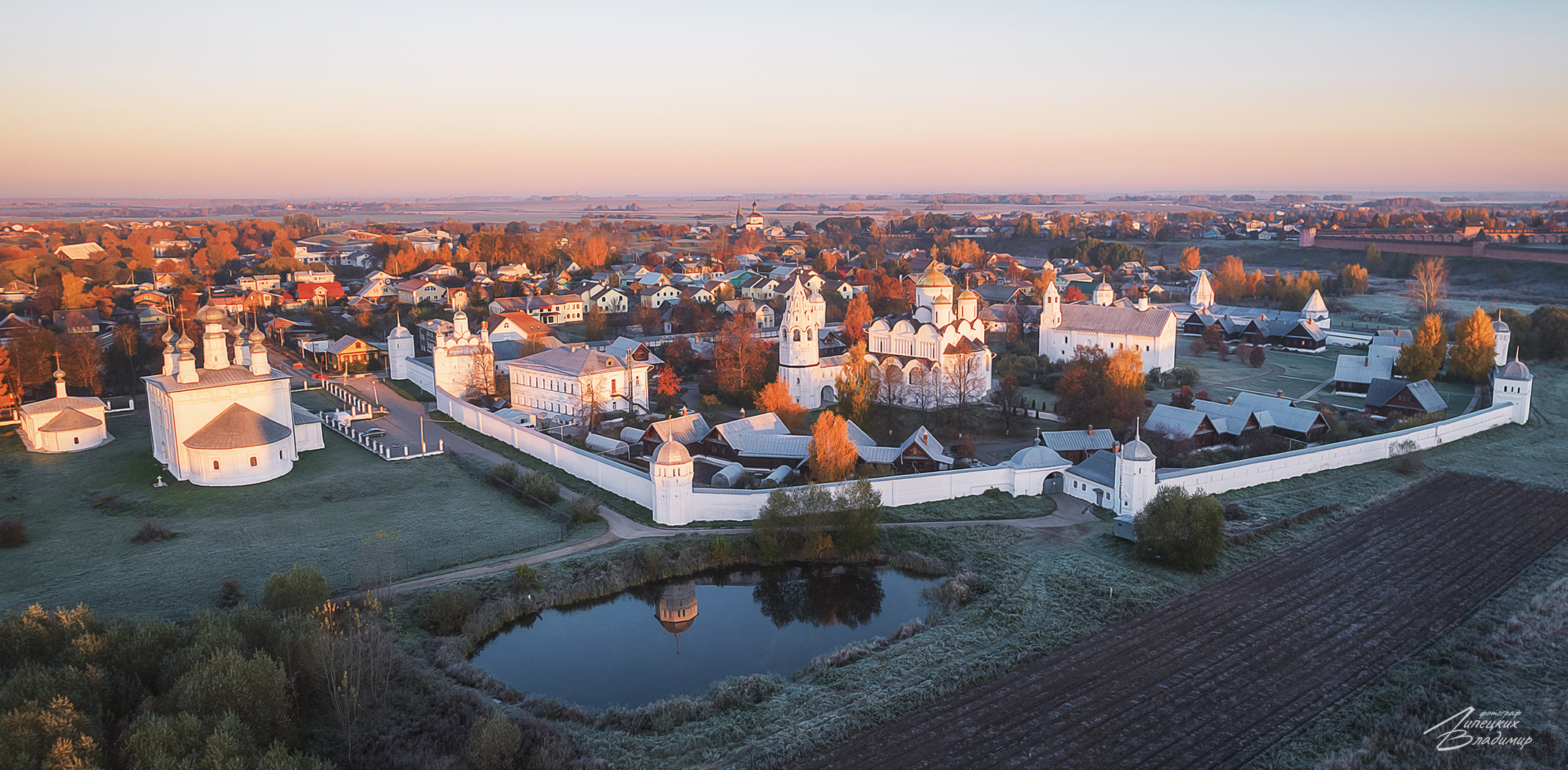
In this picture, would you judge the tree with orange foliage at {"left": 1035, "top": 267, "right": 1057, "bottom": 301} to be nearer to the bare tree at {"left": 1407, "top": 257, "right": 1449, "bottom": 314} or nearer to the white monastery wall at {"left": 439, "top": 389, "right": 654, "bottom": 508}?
the bare tree at {"left": 1407, "top": 257, "right": 1449, "bottom": 314}

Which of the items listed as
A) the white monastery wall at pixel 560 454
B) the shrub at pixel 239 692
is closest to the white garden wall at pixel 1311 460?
the white monastery wall at pixel 560 454

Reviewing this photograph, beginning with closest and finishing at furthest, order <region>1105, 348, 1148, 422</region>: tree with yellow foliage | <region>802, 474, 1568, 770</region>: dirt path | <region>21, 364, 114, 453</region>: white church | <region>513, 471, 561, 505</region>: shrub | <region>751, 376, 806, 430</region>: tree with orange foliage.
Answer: <region>802, 474, 1568, 770</region>: dirt path
<region>513, 471, 561, 505</region>: shrub
<region>21, 364, 114, 453</region>: white church
<region>1105, 348, 1148, 422</region>: tree with yellow foliage
<region>751, 376, 806, 430</region>: tree with orange foliage

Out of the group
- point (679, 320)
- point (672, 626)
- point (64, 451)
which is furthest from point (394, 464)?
point (679, 320)

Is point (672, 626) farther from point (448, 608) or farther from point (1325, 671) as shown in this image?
point (1325, 671)

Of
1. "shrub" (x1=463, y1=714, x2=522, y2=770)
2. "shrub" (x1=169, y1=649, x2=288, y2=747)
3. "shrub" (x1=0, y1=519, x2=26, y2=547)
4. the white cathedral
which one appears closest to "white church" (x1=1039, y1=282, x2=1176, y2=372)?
the white cathedral

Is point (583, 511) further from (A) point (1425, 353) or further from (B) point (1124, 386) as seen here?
(A) point (1425, 353)

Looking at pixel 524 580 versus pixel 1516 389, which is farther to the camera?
pixel 1516 389

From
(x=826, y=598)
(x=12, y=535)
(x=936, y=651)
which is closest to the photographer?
(x=936, y=651)

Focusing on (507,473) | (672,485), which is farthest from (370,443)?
(672,485)
